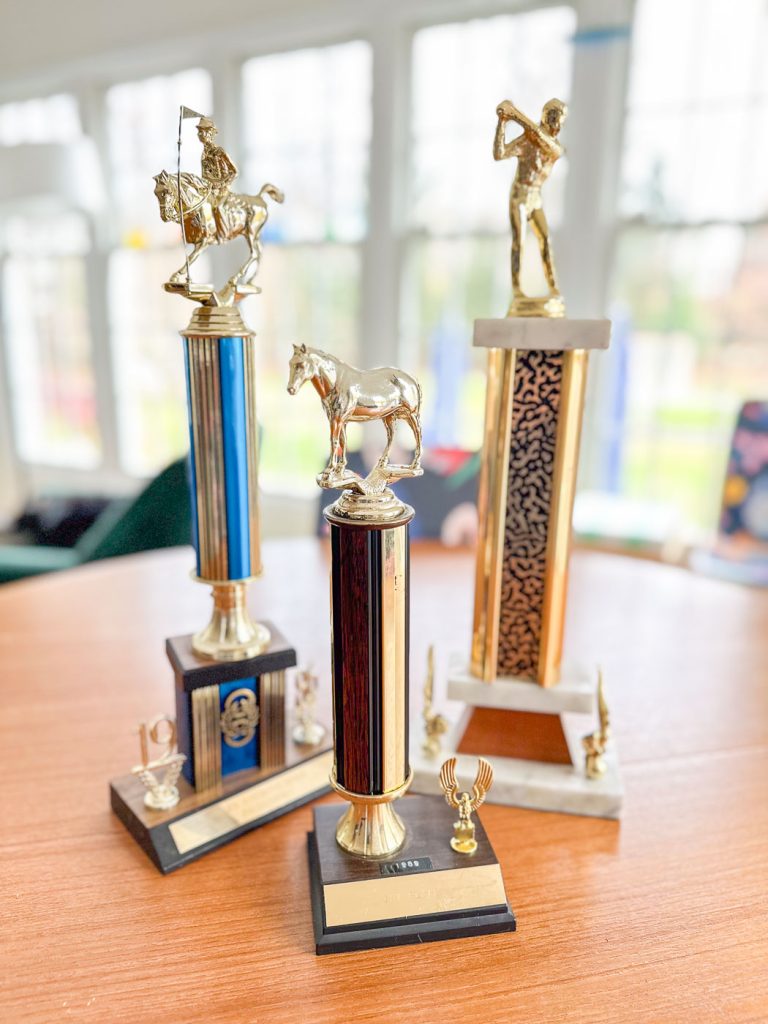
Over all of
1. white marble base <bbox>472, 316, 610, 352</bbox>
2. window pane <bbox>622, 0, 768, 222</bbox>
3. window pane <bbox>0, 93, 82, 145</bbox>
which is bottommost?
white marble base <bbox>472, 316, 610, 352</bbox>

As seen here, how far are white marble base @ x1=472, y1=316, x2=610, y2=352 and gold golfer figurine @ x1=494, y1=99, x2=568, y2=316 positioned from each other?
2 centimetres

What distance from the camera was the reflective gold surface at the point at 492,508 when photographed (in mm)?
918

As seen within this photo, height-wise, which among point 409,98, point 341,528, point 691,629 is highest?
point 409,98

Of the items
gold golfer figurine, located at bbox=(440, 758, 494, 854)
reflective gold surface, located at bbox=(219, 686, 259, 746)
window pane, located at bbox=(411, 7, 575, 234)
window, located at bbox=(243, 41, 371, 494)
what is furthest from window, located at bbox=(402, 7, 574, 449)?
gold golfer figurine, located at bbox=(440, 758, 494, 854)

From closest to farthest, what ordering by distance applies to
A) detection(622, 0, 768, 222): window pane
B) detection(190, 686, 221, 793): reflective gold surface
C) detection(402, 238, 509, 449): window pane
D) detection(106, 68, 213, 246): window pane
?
detection(190, 686, 221, 793): reflective gold surface < detection(622, 0, 768, 222): window pane < detection(402, 238, 509, 449): window pane < detection(106, 68, 213, 246): window pane

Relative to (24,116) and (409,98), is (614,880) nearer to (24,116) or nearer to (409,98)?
(409,98)

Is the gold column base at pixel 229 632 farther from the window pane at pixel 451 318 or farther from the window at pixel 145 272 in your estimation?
the window at pixel 145 272

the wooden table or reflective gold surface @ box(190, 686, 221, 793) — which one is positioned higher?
reflective gold surface @ box(190, 686, 221, 793)

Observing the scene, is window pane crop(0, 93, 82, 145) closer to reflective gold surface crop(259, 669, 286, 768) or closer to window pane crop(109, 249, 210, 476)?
window pane crop(109, 249, 210, 476)

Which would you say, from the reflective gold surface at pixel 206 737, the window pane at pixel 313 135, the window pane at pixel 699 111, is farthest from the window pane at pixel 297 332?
the reflective gold surface at pixel 206 737

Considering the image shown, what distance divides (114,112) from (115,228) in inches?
21.0

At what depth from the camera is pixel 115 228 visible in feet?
12.6

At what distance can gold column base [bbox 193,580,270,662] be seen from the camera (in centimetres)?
89

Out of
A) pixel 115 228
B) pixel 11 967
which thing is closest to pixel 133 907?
pixel 11 967
